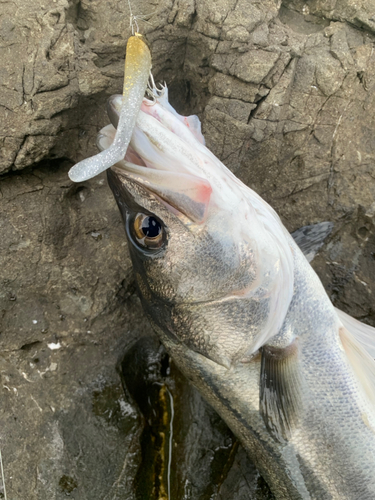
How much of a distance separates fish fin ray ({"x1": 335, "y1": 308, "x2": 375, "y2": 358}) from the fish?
0.02 m

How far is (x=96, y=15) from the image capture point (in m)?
3.37

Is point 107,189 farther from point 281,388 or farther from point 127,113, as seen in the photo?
point 281,388

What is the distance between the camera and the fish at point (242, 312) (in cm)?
242

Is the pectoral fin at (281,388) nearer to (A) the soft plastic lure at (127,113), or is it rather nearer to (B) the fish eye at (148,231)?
(B) the fish eye at (148,231)

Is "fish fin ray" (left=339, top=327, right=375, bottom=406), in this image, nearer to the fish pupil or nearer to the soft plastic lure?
the fish pupil

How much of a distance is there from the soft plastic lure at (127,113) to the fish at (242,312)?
0.5 inches

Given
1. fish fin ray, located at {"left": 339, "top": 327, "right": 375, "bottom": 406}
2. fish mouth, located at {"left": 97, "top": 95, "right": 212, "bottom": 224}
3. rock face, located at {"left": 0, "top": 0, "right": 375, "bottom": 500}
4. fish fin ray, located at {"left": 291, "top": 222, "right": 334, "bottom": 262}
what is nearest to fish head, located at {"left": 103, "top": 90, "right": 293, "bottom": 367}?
fish mouth, located at {"left": 97, "top": 95, "right": 212, "bottom": 224}

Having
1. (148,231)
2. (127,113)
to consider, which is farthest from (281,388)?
(127,113)

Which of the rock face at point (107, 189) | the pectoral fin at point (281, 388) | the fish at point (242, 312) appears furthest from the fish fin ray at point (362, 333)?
the pectoral fin at point (281, 388)

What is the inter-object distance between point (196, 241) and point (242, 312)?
0.57 metres

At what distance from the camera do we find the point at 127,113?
7.24 ft

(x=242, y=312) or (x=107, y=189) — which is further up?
(x=242, y=312)

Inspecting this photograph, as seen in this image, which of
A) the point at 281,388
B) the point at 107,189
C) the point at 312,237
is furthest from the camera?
the point at 107,189

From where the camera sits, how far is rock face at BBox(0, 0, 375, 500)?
3361mm
